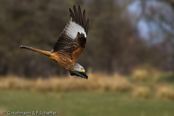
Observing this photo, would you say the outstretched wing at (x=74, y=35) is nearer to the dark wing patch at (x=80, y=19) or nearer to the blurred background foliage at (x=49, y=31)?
the dark wing patch at (x=80, y=19)

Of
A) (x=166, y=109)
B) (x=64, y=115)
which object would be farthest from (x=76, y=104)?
(x=166, y=109)

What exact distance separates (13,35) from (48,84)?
7.86 m

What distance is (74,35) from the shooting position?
177 cm

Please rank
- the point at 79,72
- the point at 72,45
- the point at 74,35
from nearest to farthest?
the point at 79,72 → the point at 72,45 → the point at 74,35

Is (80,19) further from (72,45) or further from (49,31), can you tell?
(49,31)

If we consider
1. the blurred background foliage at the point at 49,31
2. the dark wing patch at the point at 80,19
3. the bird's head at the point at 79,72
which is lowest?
the bird's head at the point at 79,72

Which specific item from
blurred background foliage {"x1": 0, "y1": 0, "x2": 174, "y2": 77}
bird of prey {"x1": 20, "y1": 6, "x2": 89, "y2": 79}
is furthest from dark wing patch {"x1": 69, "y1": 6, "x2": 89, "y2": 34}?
blurred background foliage {"x1": 0, "y1": 0, "x2": 174, "y2": 77}

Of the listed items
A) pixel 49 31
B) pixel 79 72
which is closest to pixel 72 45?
pixel 79 72

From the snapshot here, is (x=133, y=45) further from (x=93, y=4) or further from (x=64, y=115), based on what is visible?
(x=64, y=115)

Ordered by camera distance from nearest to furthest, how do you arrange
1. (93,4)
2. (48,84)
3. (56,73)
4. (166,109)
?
(166,109) < (48,84) < (56,73) < (93,4)

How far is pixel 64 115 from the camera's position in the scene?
8523 mm

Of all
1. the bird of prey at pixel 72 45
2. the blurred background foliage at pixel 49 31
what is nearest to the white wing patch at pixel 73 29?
the bird of prey at pixel 72 45

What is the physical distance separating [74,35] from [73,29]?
0.05 m

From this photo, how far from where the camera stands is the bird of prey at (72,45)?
1.40m
